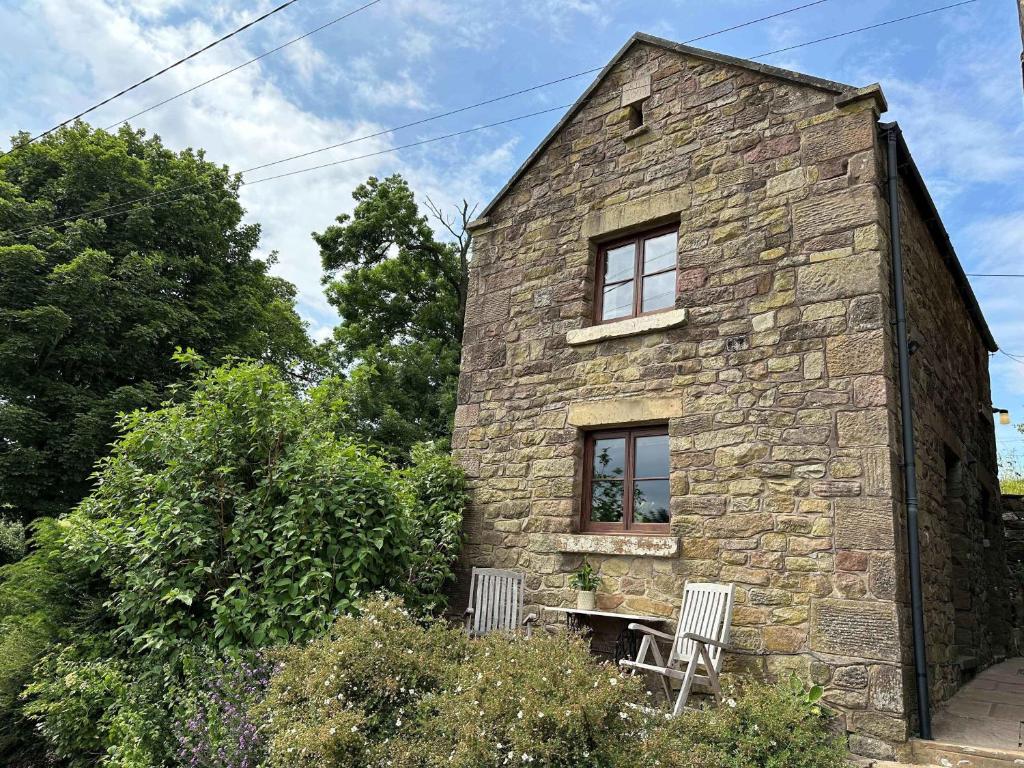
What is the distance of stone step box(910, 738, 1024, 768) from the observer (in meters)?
3.44

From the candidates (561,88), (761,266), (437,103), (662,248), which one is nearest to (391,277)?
(437,103)

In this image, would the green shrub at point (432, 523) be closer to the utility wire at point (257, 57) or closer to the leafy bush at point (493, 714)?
the leafy bush at point (493, 714)

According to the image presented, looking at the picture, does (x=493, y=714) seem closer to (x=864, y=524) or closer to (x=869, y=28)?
(x=864, y=524)

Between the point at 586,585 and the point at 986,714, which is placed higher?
the point at 586,585

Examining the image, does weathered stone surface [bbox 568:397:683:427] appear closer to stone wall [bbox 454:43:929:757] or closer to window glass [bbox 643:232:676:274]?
stone wall [bbox 454:43:929:757]

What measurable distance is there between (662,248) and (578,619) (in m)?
3.51

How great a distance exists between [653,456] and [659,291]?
156 cm

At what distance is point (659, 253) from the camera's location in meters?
5.98

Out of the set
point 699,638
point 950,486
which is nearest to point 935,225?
point 950,486

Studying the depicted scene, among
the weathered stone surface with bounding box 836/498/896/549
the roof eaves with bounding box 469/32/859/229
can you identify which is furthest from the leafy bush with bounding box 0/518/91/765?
the weathered stone surface with bounding box 836/498/896/549

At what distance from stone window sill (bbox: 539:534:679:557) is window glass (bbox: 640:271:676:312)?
6.93 ft

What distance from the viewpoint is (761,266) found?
510 cm

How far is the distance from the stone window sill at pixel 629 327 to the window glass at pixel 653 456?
961mm

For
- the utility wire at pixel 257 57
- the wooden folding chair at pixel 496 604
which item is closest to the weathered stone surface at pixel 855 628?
the wooden folding chair at pixel 496 604
